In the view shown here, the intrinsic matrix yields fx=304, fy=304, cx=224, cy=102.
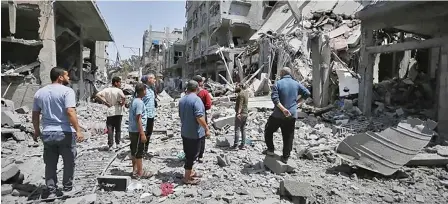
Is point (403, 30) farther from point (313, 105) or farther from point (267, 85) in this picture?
point (267, 85)

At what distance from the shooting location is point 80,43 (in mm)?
15148

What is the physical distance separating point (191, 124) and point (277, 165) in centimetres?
160

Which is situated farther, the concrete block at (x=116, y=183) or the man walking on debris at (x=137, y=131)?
the man walking on debris at (x=137, y=131)

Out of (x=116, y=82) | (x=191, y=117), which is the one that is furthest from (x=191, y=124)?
(x=116, y=82)

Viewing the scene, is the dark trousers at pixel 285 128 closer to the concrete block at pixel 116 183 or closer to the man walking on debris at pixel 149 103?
the man walking on debris at pixel 149 103

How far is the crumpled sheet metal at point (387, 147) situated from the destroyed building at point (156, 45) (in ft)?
150

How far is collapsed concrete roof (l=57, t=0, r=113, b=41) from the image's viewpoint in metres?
11.7

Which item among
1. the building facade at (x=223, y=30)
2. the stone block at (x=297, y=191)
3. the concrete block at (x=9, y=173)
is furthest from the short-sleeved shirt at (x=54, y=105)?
the building facade at (x=223, y=30)

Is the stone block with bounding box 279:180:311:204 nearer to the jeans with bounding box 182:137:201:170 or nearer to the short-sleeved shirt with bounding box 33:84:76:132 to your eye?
the jeans with bounding box 182:137:201:170

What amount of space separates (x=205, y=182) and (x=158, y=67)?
167ft

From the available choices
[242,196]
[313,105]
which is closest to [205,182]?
[242,196]

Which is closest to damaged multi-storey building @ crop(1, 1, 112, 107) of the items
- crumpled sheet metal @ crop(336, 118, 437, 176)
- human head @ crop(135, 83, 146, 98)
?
human head @ crop(135, 83, 146, 98)

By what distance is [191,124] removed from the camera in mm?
4215

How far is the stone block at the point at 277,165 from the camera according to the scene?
4.79m
